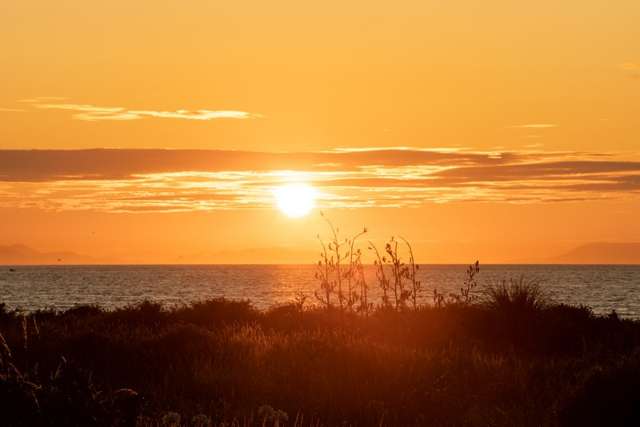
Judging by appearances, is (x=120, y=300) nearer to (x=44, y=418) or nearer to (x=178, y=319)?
(x=178, y=319)

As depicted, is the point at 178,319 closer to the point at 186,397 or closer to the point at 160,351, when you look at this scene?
the point at 160,351

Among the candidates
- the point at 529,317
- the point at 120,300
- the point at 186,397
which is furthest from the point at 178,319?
the point at 120,300

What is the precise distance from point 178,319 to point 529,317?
824cm

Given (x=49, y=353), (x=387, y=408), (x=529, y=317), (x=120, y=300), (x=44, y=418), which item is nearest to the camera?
(x=44, y=418)

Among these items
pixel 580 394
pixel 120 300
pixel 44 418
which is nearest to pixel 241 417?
pixel 44 418

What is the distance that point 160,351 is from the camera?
17.1 meters

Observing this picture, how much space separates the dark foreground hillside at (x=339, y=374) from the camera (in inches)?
420

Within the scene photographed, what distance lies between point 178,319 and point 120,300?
63.8 meters

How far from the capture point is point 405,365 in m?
15.5

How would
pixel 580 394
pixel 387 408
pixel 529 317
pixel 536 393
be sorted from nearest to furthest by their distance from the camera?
pixel 580 394 < pixel 387 408 < pixel 536 393 < pixel 529 317

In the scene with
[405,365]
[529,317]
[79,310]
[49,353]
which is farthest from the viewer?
[79,310]

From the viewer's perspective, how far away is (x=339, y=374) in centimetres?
1491

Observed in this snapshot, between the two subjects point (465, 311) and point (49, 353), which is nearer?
point (49, 353)

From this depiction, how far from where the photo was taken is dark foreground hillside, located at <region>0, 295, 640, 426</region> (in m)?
10.7
